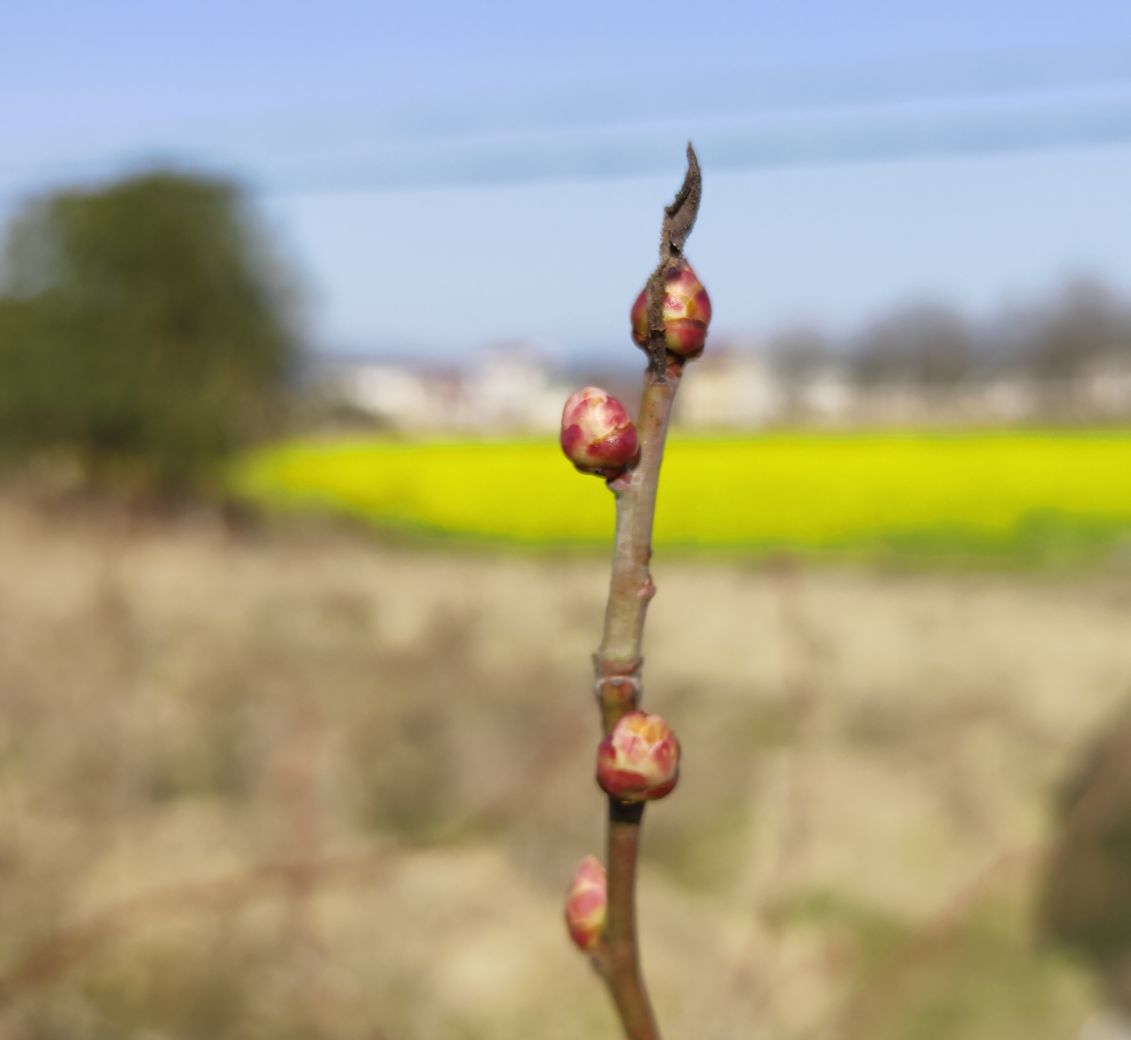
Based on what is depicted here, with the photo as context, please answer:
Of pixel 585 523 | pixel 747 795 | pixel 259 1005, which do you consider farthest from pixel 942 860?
pixel 585 523

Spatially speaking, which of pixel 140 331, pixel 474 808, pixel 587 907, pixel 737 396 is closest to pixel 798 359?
pixel 737 396

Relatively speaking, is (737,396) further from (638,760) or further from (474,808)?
(638,760)

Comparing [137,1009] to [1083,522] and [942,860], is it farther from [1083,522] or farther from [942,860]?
[1083,522]

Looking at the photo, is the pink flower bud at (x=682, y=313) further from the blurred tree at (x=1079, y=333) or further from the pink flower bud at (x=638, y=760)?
the blurred tree at (x=1079, y=333)

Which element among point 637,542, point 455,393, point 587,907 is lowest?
point 455,393

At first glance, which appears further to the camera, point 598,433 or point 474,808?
point 474,808
